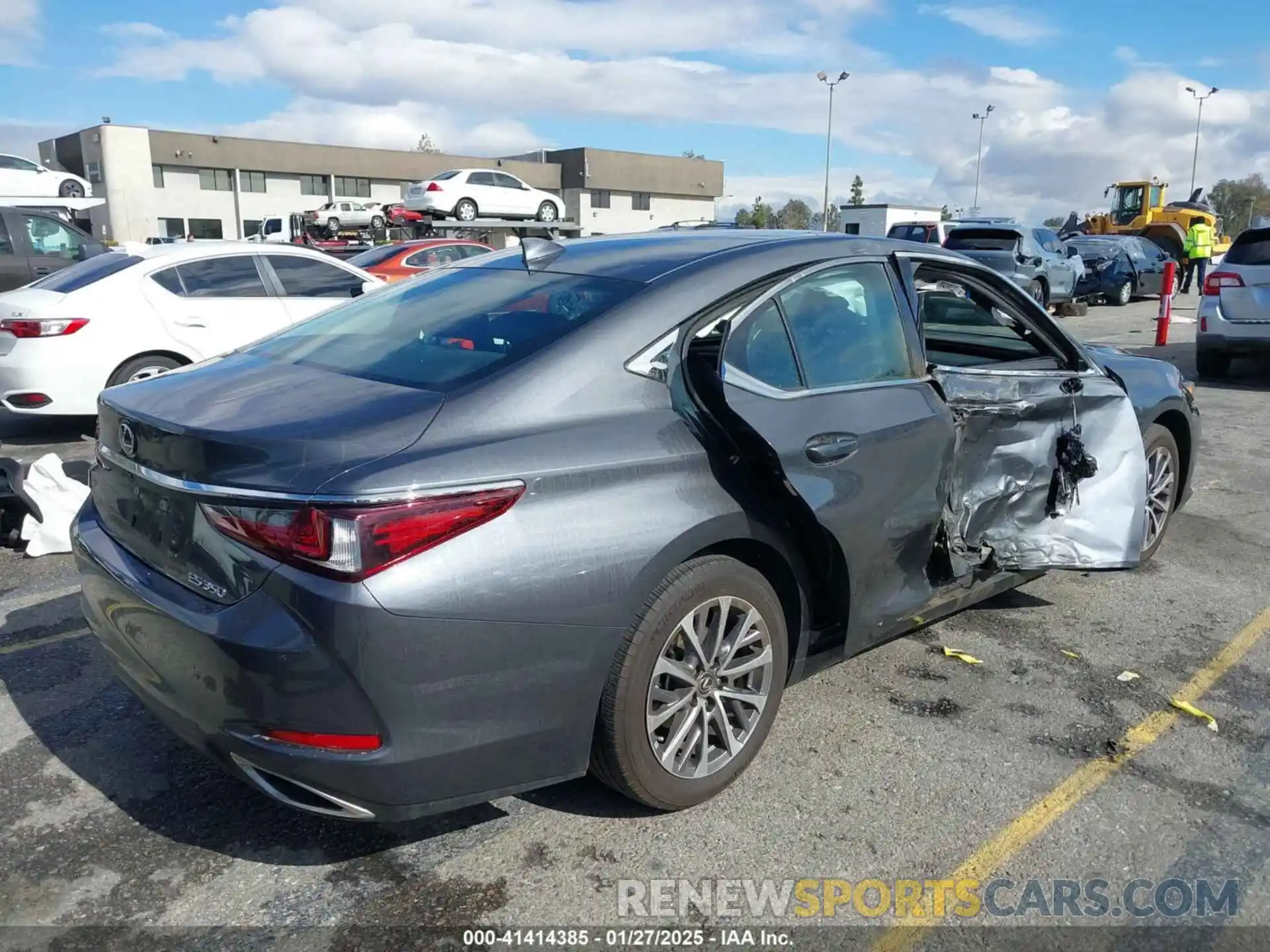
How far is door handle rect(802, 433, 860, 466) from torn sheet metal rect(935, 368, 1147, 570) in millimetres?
1095

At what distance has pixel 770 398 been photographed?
3127 mm

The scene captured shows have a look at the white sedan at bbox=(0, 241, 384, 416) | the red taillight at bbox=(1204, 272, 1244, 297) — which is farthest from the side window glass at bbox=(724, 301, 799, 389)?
the red taillight at bbox=(1204, 272, 1244, 297)

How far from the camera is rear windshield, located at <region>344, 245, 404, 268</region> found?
44.9 feet

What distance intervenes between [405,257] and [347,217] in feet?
64.6

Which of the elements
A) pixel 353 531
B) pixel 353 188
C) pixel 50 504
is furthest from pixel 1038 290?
pixel 353 188

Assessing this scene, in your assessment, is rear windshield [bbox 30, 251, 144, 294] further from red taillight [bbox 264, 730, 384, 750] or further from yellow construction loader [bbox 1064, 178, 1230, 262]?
yellow construction loader [bbox 1064, 178, 1230, 262]

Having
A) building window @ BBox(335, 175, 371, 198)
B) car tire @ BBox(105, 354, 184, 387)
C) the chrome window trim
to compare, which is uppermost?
building window @ BBox(335, 175, 371, 198)

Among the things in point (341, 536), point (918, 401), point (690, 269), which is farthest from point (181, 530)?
point (918, 401)

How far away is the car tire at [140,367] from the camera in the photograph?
7.59m

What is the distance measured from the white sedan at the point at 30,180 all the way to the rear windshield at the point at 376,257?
14.0m

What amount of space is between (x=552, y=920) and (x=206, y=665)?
3.58 feet

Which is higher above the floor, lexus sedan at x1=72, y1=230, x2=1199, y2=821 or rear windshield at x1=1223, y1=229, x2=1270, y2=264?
rear windshield at x1=1223, y1=229, x2=1270, y2=264

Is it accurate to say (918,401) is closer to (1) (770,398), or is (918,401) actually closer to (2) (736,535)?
(1) (770,398)

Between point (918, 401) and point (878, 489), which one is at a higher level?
point (918, 401)
